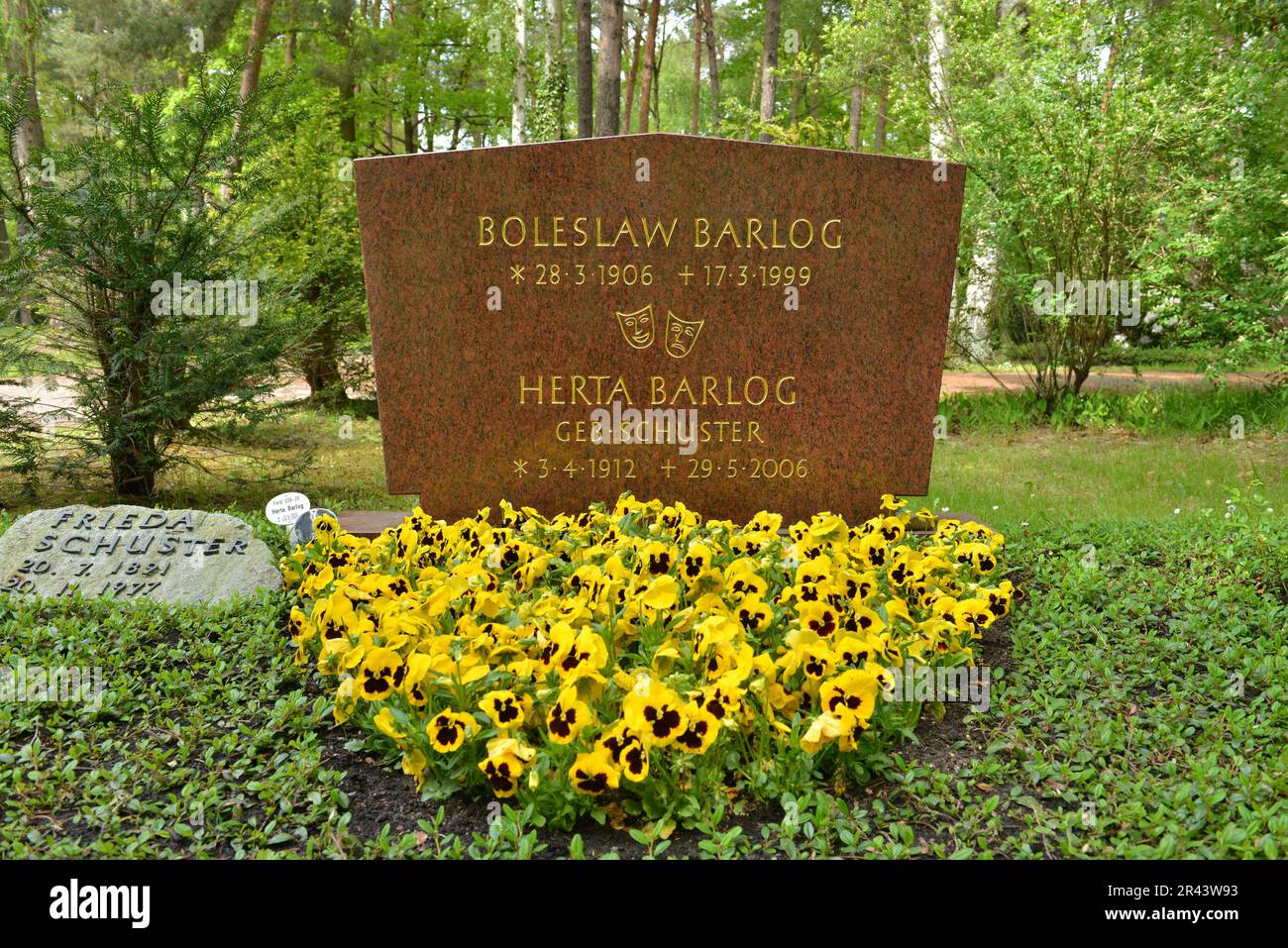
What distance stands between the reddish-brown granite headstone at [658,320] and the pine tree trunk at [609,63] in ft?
38.4

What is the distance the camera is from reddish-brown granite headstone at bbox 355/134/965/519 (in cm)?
481

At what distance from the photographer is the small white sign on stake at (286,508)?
4.79m

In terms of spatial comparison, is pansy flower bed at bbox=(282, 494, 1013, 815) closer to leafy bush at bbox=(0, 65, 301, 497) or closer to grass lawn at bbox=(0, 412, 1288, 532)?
grass lawn at bbox=(0, 412, 1288, 532)

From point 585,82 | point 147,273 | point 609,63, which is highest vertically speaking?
point 585,82

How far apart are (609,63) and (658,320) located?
1244 centimetres

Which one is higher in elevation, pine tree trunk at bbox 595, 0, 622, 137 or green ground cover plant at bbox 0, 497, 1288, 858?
pine tree trunk at bbox 595, 0, 622, 137

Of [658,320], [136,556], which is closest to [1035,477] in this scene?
[658,320]

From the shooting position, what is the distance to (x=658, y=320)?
492cm

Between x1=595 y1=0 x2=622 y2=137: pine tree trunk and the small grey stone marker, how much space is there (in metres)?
12.6

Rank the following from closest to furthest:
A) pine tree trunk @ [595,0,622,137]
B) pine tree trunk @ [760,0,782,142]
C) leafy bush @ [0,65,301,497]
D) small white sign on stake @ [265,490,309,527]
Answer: small white sign on stake @ [265,490,309,527] < leafy bush @ [0,65,301,497] < pine tree trunk @ [595,0,622,137] < pine tree trunk @ [760,0,782,142]

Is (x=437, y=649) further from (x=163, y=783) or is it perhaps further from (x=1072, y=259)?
(x=1072, y=259)

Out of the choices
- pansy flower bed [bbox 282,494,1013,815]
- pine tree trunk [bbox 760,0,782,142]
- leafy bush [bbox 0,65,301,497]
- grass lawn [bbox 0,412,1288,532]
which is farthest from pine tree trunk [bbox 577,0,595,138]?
pansy flower bed [bbox 282,494,1013,815]

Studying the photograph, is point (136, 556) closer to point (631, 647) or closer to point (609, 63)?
point (631, 647)

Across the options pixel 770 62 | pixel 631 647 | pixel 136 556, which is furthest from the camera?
pixel 770 62
